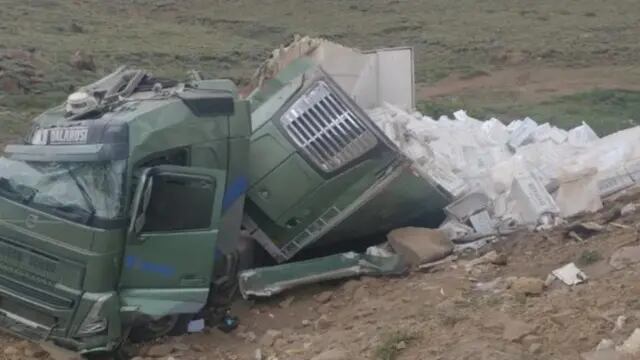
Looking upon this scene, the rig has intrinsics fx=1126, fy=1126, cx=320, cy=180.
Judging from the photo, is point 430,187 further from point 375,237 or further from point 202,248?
point 202,248

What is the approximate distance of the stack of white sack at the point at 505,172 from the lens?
36.3ft

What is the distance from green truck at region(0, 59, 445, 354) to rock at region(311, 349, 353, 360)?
1536mm

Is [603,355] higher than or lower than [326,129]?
higher

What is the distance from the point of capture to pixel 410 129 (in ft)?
40.0

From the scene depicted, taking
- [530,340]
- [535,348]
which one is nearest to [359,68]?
[530,340]

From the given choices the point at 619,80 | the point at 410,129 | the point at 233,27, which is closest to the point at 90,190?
the point at 410,129

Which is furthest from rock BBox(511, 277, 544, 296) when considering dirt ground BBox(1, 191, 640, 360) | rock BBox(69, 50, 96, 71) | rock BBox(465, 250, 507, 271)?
rock BBox(69, 50, 96, 71)

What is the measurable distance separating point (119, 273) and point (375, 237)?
326 cm

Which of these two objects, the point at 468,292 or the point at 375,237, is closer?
the point at 468,292

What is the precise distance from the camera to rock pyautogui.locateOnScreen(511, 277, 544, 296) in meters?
8.54

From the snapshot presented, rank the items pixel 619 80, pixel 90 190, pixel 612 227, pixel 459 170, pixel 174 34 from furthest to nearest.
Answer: pixel 174 34, pixel 619 80, pixel 459 170, pixel 612 227, pixel 90 190

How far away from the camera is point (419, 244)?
1052 cm

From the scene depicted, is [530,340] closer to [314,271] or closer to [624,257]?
[624,257]

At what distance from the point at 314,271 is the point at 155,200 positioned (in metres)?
1.84
